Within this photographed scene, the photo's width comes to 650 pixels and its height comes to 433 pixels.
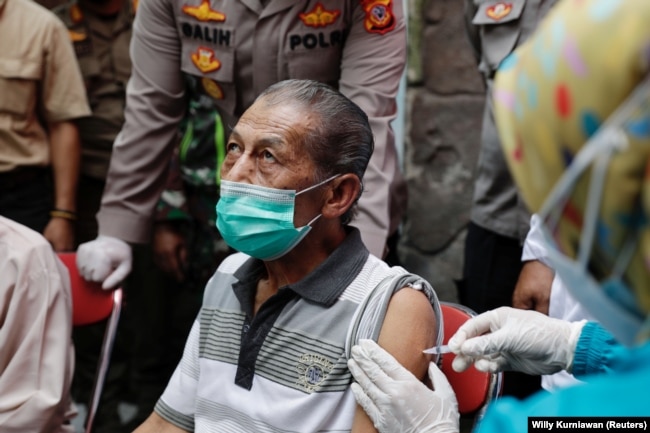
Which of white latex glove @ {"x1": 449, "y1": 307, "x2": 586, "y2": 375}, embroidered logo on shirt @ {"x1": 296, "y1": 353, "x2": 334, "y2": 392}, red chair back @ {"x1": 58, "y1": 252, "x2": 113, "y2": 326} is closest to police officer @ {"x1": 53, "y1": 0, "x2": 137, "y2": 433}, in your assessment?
red chair back @ {"x1": 58, "y1": 252, "x2": 113, "y2": 326}

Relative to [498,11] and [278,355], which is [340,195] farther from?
[498,11]

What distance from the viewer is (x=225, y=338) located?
2.38m

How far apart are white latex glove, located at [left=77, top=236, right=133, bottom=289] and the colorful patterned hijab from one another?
6.33 ft

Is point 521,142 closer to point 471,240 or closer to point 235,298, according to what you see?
point 235,298

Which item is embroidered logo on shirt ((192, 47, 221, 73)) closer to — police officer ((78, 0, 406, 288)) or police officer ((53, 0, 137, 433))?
police officer ((78, 0, 406, 288))

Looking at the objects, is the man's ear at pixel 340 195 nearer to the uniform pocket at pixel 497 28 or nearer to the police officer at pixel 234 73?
the police officer at pixel 234 73

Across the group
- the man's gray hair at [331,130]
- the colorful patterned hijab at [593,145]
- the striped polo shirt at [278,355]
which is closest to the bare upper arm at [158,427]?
the striped polo shirt at [278,355]

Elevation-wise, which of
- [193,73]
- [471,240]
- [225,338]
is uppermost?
[193,73]

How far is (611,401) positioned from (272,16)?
2.15m

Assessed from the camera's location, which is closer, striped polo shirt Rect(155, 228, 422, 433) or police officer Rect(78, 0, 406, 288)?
striped polo shirt Rect(155, 228, 422, 433)

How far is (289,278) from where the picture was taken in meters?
2.38

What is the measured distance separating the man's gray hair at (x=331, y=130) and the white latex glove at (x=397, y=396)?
47 cm

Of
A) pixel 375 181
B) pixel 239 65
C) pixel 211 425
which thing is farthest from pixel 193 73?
pixel 211 425

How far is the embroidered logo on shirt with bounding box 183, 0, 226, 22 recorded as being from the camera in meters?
3.13
